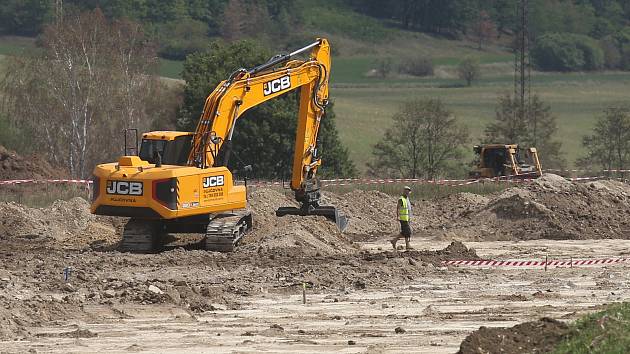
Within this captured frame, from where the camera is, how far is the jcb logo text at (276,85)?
89.7ft

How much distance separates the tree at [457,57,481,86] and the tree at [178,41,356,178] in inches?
1775

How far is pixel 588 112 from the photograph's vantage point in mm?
88312

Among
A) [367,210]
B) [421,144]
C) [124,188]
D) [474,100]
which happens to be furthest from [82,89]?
[474,100]

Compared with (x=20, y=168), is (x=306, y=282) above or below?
below

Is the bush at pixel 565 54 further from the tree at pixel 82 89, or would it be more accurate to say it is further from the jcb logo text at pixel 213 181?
the jcb logo text at pixel 213 181

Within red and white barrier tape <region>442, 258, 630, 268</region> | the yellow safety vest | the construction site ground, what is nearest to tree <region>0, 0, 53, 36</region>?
the construction site ground

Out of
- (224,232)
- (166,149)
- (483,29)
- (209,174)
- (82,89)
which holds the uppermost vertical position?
(483,29)

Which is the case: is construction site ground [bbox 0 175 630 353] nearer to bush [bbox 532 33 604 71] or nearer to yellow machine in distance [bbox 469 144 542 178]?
yellow machine in distance [bbox 469 144 542 178]

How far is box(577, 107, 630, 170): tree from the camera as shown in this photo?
58.7 meters

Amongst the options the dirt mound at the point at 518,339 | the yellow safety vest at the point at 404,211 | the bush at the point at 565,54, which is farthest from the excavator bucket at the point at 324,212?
the bush at the point at 565,54

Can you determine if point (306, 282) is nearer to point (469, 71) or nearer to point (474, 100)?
point (474, 100)

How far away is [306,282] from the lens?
2222cm

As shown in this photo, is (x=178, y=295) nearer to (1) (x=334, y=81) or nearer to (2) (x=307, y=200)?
(2) (x=307, y=200)

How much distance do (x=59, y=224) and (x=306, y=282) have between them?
1006cm
